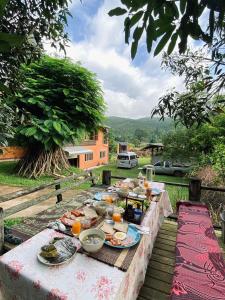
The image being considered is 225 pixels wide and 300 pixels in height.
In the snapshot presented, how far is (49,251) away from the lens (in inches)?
64.0

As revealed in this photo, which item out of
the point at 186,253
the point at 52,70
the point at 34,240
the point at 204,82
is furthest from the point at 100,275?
the point at 52,70

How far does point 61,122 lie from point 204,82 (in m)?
9.06

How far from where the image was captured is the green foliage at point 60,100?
10156 mm

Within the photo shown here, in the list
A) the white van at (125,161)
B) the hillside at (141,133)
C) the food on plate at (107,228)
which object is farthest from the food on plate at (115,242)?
the white van at (125,161)

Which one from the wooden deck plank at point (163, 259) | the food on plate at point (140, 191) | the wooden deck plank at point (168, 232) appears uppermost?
the food on plate at point (140, 191)

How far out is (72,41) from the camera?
3.49 m

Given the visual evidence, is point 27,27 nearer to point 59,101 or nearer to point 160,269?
point 160,269

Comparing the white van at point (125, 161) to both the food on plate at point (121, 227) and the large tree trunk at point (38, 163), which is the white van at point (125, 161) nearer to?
the large tree trunk at point (38, 163)

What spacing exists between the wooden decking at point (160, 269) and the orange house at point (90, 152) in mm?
14307

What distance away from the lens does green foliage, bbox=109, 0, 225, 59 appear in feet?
2.96

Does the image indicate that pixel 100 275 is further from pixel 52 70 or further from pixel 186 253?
pixel 52 70

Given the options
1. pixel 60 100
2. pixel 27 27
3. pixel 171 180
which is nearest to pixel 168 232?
pixel 27 27

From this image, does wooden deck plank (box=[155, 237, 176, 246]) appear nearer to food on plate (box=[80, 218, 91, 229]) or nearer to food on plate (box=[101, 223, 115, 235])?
food on plate (box=[101, 223, 115, 235])

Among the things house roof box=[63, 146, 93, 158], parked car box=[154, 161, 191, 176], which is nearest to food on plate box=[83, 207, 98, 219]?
house roof box=[63, 146, 93, 158]
